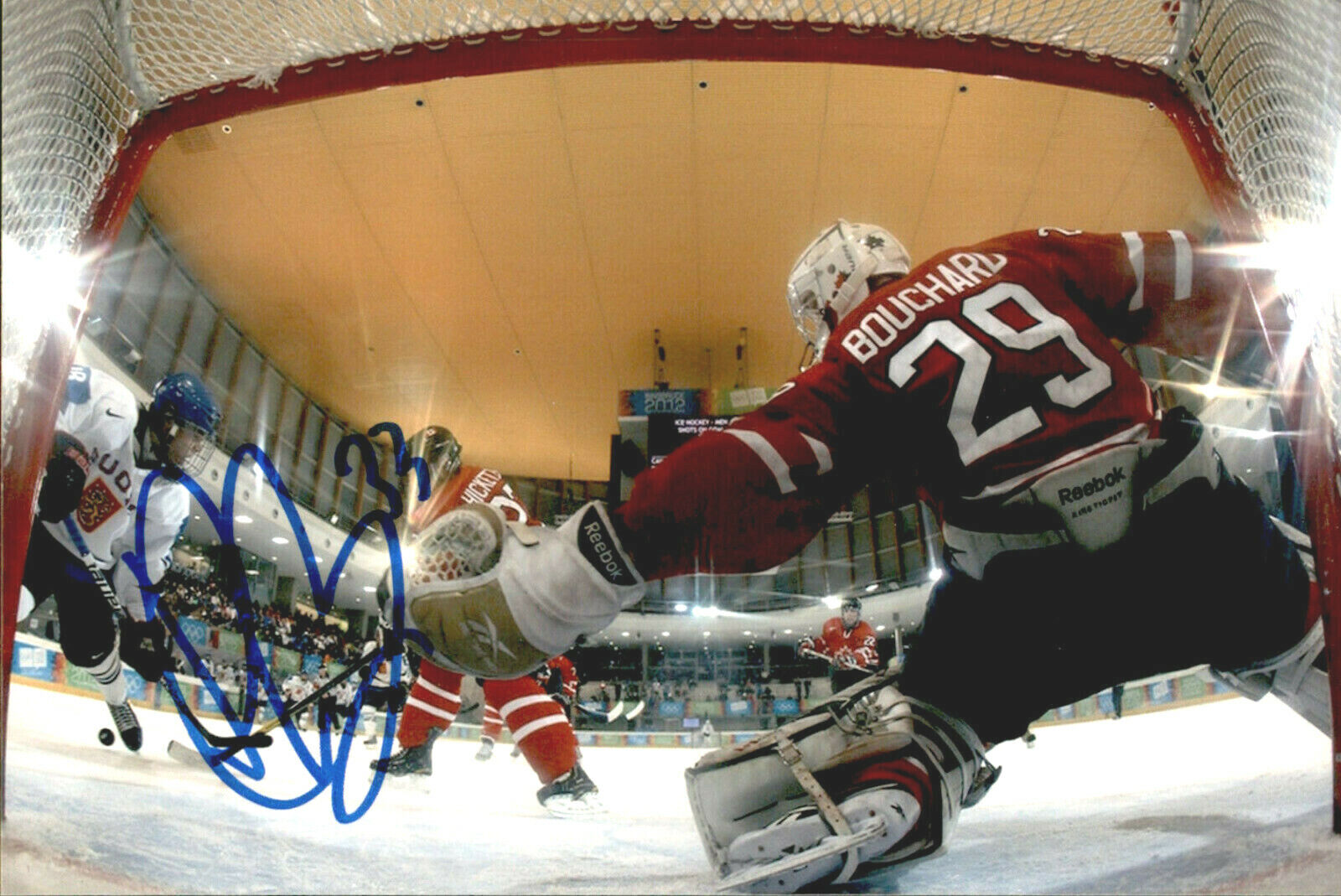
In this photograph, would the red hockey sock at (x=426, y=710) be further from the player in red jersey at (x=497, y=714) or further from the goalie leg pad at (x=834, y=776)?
the goalie leg pad at (x=834, y=776)

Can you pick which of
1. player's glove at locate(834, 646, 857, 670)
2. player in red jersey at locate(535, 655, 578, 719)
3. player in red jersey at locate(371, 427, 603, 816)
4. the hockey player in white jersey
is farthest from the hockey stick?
player's glove at locate(834, 646, 857, 670)

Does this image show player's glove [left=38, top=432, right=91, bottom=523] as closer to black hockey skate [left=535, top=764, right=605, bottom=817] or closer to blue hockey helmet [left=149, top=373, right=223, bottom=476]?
blue hockey helmet [left=149, top=373, right=223, bottom=476]

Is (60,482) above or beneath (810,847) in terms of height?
above

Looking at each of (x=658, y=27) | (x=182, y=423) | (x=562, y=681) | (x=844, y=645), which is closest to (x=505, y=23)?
(x=658, y=27)

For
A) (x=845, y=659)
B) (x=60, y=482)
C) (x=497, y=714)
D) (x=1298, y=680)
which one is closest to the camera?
(x=1298, y=680)

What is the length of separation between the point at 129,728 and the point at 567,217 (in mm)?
1059

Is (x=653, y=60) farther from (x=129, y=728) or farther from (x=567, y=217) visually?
(x=129, y=728)

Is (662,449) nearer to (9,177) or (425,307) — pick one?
(425,307)

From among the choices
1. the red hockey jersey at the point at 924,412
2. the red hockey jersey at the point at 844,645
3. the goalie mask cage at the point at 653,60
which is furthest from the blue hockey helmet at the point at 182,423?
the red hockey jersey at the point at 844,645

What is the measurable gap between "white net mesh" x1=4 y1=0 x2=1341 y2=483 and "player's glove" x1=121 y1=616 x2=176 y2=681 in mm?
301

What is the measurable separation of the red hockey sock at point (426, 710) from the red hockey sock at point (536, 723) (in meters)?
0.05

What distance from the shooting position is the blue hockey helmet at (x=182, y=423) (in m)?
0.72

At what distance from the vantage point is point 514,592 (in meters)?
0.32

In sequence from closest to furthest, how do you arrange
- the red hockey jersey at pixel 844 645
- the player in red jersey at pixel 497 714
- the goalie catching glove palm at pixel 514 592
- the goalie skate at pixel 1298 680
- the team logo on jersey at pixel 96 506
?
the goalie catching glove palm at pixel 514 592 < the goalie skate at pixel 1298 680 < the team logo on jersey at pixel 96 506 < the player in red jersey at pixel 497 714 < the red hockey jersey at pixel 844 645
